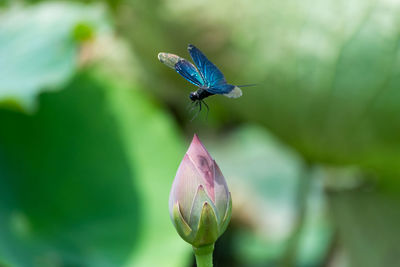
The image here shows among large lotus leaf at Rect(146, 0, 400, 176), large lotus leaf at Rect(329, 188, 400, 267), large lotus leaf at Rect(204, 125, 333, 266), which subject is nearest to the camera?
large lotus leaf at Rect(146, 0, 400, 176)

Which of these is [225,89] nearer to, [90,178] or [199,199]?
[199,199]

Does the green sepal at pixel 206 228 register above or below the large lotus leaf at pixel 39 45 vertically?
below

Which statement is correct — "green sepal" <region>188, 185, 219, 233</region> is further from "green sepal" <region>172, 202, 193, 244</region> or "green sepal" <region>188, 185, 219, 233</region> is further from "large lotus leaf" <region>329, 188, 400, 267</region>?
"large lotus leaf" <region>329, 188, 400, 267</region>

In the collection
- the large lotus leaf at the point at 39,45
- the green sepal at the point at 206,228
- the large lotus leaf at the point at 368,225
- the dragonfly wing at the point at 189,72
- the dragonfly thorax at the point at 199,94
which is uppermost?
the large lotus leaf at the point at 39,45

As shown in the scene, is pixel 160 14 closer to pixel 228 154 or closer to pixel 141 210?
pixel 141 210

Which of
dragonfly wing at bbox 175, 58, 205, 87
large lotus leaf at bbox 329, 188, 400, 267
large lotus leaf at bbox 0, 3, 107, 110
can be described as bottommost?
large lotus leaf at bbox 329, 188, 400, 267

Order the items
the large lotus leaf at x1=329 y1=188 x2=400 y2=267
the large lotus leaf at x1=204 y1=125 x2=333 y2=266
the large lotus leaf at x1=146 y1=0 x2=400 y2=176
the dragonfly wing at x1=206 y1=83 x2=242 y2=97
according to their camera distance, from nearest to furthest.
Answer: the dragonfly wing at x1=206 y1=83 x2=242 y2=97 < the large lotus leaf at x1=146 y1=0 x2=400 y2=176 < the large lotus leaf at x1=329 y1=188 x2=400 y2=267 < the large lotus leaf at x1=204 y1=125 x2=333 y2=266

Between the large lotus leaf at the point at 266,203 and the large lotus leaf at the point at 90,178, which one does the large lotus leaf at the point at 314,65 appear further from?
the large lotus leaf at the point at 266,203

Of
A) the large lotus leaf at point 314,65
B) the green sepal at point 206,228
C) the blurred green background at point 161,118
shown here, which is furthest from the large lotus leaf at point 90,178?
the green sepal at point 206,228

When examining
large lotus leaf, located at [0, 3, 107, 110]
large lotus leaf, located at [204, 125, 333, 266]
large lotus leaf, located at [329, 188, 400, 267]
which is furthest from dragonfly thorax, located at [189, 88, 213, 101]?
large lotus leaf, located at [204, 125, 333, 266]
